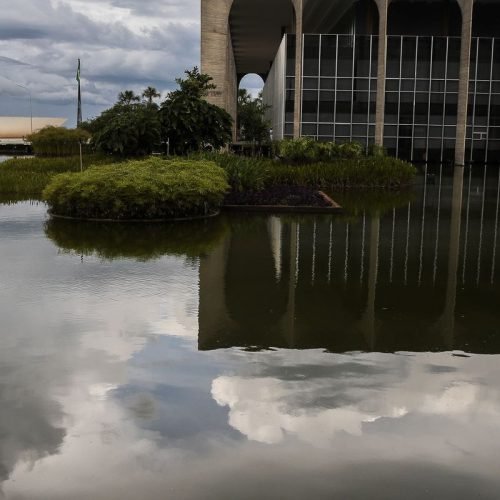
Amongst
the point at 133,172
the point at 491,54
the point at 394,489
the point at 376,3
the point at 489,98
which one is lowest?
the point at 394,489

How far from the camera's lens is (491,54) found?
151 feet

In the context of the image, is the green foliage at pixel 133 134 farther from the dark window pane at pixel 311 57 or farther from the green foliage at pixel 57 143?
the dark window pane at pixel 311 57

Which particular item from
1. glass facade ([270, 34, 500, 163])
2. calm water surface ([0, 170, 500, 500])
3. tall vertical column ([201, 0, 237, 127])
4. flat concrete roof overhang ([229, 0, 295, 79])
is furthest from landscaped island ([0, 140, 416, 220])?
flat concrete roof overhang ([229, 0, 295, 79])

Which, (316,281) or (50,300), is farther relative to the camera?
(316,281)

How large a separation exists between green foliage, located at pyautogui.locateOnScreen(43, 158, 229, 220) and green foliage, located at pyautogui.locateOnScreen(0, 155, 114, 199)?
735 centimetres

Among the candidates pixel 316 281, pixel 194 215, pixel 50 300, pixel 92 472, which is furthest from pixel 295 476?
pixel 194 215

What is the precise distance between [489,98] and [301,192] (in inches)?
1195

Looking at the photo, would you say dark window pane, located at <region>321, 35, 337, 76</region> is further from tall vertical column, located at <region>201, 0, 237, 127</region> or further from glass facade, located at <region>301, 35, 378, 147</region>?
tall vertical column, located at <region>201, 0, 237, 127</region>

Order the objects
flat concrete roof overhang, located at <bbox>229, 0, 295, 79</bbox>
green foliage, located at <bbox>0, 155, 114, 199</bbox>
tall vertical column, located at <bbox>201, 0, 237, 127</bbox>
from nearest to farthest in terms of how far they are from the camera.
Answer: green foliage, located at <bbox>0, 155, 114, 199</bbox>
tall vertical column, located at <bbox>201, 0, 237, 127</bbox>
flat concrete roof overhang, located at <bbox>229, 0, 295, 79</bbox>

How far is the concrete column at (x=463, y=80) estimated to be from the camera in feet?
145

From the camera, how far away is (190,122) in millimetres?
29578

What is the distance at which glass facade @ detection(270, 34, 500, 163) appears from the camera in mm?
44562

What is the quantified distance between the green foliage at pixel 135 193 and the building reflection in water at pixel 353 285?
123cm

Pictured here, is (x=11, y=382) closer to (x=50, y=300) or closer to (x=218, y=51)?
(x=50, y=300)
